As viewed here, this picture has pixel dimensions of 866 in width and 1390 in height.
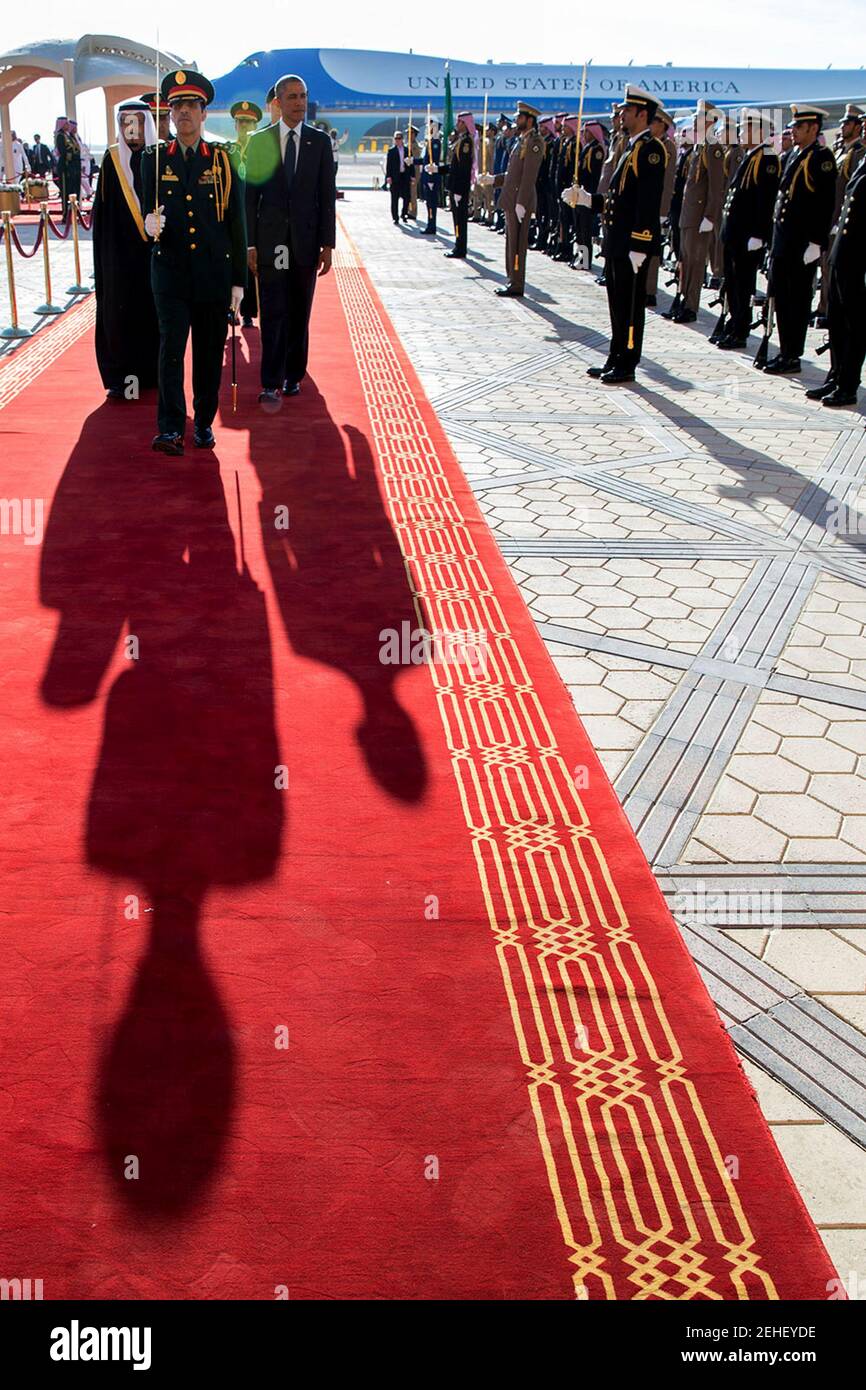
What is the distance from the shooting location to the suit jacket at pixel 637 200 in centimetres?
845

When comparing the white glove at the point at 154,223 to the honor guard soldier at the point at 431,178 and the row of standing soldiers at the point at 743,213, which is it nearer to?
the row of standing soldiers at the point at 743,213

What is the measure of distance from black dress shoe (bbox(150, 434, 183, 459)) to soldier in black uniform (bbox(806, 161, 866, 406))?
4.83 m

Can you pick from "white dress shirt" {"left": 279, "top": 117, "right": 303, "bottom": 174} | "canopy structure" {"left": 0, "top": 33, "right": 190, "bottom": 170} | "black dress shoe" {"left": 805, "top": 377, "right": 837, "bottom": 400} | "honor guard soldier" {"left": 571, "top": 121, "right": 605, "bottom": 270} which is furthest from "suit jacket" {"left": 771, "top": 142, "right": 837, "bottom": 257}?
"canopy structure" {"left": 0, "top": 33, "right": 190, "bottom": 170}

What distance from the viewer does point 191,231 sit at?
630 cm

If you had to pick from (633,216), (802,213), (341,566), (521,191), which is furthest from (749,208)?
(341,566)

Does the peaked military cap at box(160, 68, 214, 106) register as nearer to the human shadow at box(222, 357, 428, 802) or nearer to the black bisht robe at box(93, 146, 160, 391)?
the black bisht robe at box(93, 146, 160, 391)

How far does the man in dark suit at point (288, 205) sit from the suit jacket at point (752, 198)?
4.11m

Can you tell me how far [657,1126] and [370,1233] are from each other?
63 centimetres

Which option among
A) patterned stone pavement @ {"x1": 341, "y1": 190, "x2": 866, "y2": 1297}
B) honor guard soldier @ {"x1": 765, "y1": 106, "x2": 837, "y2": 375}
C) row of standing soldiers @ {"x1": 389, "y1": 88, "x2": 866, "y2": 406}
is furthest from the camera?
honor guard soldier @ {"x1": 765, "y1": 106, "x2": 837, "y2": 375}

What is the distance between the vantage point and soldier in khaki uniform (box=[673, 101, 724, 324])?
12031 mm

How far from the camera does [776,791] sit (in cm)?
366

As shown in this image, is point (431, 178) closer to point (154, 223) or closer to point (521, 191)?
point (521, 191)

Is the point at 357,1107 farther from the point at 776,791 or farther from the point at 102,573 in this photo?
the point at 102,573

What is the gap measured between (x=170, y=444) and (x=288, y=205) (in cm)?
204
